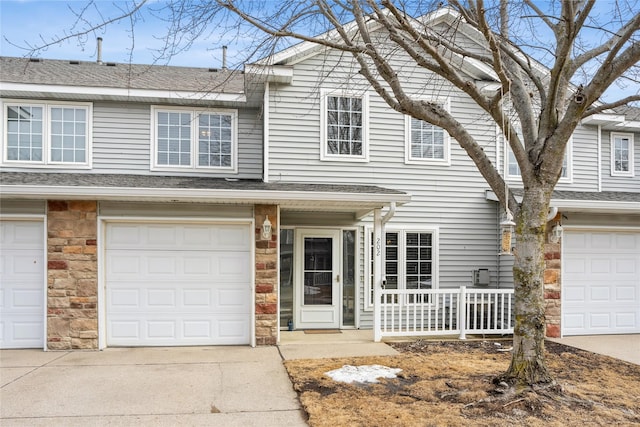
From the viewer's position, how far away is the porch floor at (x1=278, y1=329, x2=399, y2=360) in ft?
22.4

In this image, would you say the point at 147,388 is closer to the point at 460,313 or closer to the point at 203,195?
the point at 203,195

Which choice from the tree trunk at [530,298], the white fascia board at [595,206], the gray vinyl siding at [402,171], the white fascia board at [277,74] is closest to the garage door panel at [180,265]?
the gray vinyl siding at [402,171]

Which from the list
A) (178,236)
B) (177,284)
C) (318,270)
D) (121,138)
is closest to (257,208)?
(178,236)

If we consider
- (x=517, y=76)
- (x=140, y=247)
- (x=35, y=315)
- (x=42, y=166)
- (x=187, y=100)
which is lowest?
(x=35, y=315)

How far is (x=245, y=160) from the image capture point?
374 inches

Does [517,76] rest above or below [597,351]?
above

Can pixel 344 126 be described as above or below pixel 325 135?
above

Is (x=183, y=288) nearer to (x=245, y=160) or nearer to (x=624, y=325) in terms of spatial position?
(x=245, y=160)

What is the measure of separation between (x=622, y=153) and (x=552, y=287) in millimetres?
4504

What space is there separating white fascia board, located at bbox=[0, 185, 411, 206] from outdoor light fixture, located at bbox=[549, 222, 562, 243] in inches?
117

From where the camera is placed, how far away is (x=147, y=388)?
5.25 meters

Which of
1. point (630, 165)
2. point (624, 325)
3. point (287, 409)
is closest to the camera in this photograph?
point (287, 409)

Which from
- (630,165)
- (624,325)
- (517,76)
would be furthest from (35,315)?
(630,165)

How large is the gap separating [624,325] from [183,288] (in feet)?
26.7
